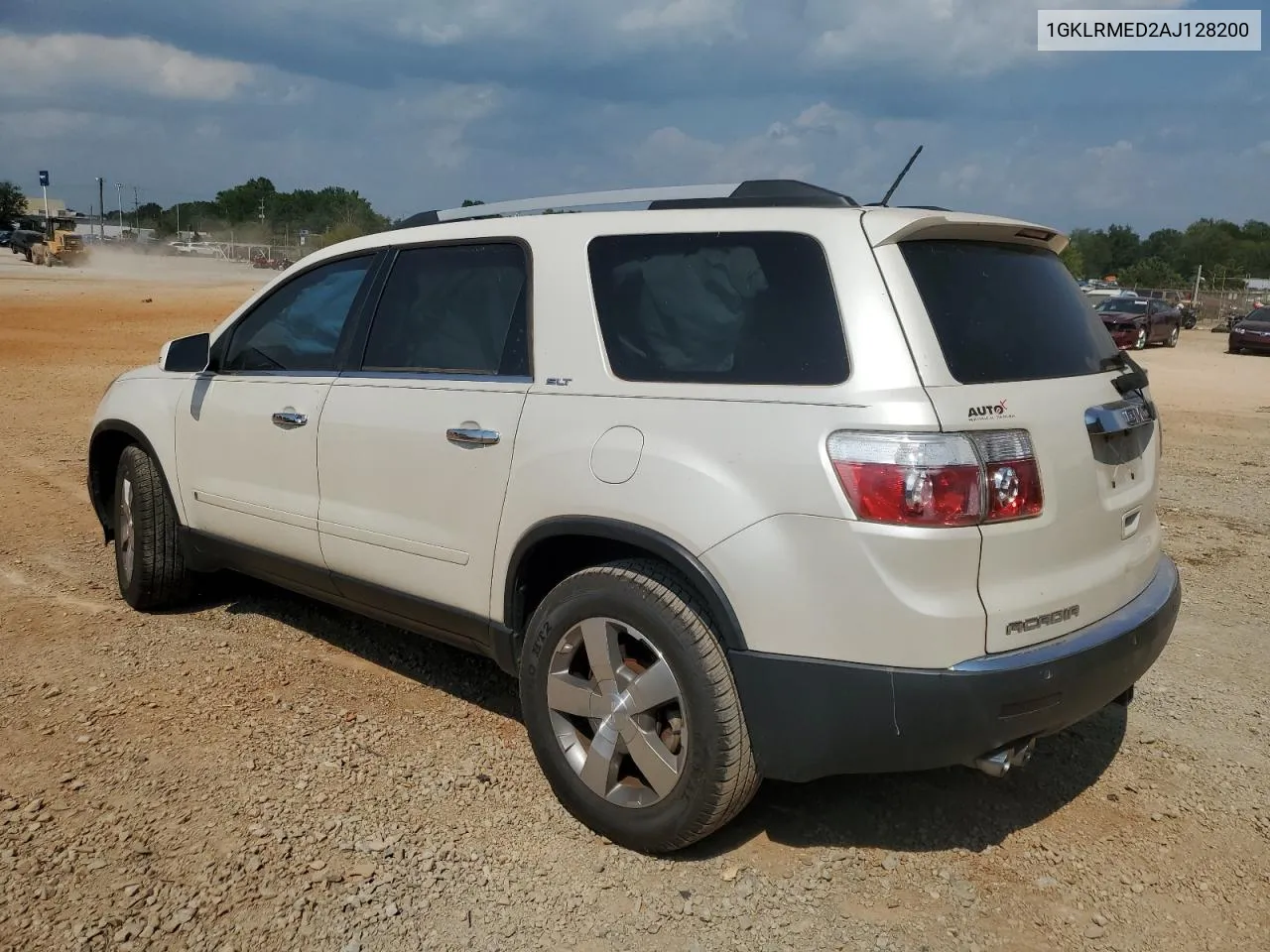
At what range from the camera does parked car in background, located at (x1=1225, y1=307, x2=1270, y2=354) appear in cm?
2877

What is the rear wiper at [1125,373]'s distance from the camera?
10.8 feet

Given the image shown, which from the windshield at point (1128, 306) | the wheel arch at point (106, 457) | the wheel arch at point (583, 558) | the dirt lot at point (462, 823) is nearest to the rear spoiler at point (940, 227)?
the wheel arch at point (583, 558)

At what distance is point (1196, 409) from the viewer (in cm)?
1565

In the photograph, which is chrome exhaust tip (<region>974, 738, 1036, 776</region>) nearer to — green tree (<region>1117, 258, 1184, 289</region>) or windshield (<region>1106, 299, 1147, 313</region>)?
windshield (<region>1106, 299, 1147, 313</region>)

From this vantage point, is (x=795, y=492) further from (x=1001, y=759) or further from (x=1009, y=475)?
(x=1001, y=759)

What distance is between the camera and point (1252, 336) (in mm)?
29000

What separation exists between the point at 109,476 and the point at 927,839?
4465 millimetres

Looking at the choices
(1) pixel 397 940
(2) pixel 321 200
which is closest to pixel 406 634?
(1) pixel 397 940

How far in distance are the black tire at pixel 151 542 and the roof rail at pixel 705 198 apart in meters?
2.17

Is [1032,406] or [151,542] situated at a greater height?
[1032,406]

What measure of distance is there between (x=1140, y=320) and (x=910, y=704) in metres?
29.4

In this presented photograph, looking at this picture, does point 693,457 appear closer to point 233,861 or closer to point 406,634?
point 233,861

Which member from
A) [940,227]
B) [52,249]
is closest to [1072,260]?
[52,249]

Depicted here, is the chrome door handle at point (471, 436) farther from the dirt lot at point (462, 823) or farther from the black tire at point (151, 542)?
the black tire at point (151, 542)
